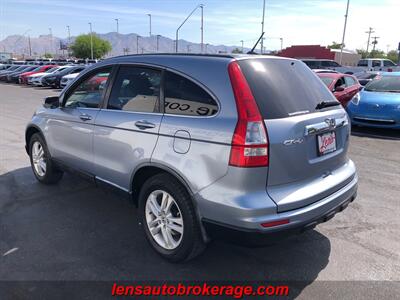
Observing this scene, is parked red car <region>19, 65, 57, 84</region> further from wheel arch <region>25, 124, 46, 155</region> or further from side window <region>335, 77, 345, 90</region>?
wheel arch <region>25, 124, 46, 155</region>

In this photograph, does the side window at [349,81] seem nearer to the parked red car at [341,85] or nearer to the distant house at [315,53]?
the parked red car at [341,85]

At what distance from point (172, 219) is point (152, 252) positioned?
474 mm

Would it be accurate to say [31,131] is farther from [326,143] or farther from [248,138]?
[326,143]

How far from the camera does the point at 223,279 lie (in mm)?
3057

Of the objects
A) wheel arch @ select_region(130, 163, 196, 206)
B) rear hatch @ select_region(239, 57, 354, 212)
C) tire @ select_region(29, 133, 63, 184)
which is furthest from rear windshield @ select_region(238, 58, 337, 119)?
tire @ select_region(29, 133, 63, 184)

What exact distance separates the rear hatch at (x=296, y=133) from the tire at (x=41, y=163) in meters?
3.28

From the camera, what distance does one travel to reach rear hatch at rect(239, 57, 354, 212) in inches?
107

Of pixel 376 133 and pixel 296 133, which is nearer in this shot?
pixel 296 133

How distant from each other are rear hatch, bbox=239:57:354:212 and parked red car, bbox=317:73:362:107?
7.62m

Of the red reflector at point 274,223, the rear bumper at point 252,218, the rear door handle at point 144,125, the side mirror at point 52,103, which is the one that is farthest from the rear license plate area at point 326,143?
the side mirror at point 52,103

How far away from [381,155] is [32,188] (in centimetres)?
607

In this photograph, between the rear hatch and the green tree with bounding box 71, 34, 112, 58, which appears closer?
the rear hatch

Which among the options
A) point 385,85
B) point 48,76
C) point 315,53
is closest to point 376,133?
point 385,85

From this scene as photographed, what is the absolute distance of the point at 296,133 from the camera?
2787 mm
